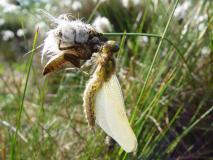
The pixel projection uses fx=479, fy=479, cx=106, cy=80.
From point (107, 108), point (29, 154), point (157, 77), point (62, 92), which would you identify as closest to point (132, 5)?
point (62, 92)

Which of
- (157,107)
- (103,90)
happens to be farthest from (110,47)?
(157,107)

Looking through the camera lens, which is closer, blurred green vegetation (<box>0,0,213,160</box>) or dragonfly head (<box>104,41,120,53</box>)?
dragonfly head (<box>104,41,120,53</box>)

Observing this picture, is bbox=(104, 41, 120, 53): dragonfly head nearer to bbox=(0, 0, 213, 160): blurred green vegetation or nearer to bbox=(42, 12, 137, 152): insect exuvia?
bbox=(42, 12, 137, 152): insect exuvia

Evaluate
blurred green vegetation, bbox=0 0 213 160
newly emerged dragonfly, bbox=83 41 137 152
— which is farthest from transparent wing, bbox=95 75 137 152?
blurred green vegetation, bbox=0 0 213 160

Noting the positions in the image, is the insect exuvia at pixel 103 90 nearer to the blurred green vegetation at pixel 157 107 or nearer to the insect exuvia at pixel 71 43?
the insect exuvia at pixel 71 43

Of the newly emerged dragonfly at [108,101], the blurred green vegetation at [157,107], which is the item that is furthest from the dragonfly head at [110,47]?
the blurred green vegetation at [157,107]

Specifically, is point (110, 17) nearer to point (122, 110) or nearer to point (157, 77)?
point (157, 77)
